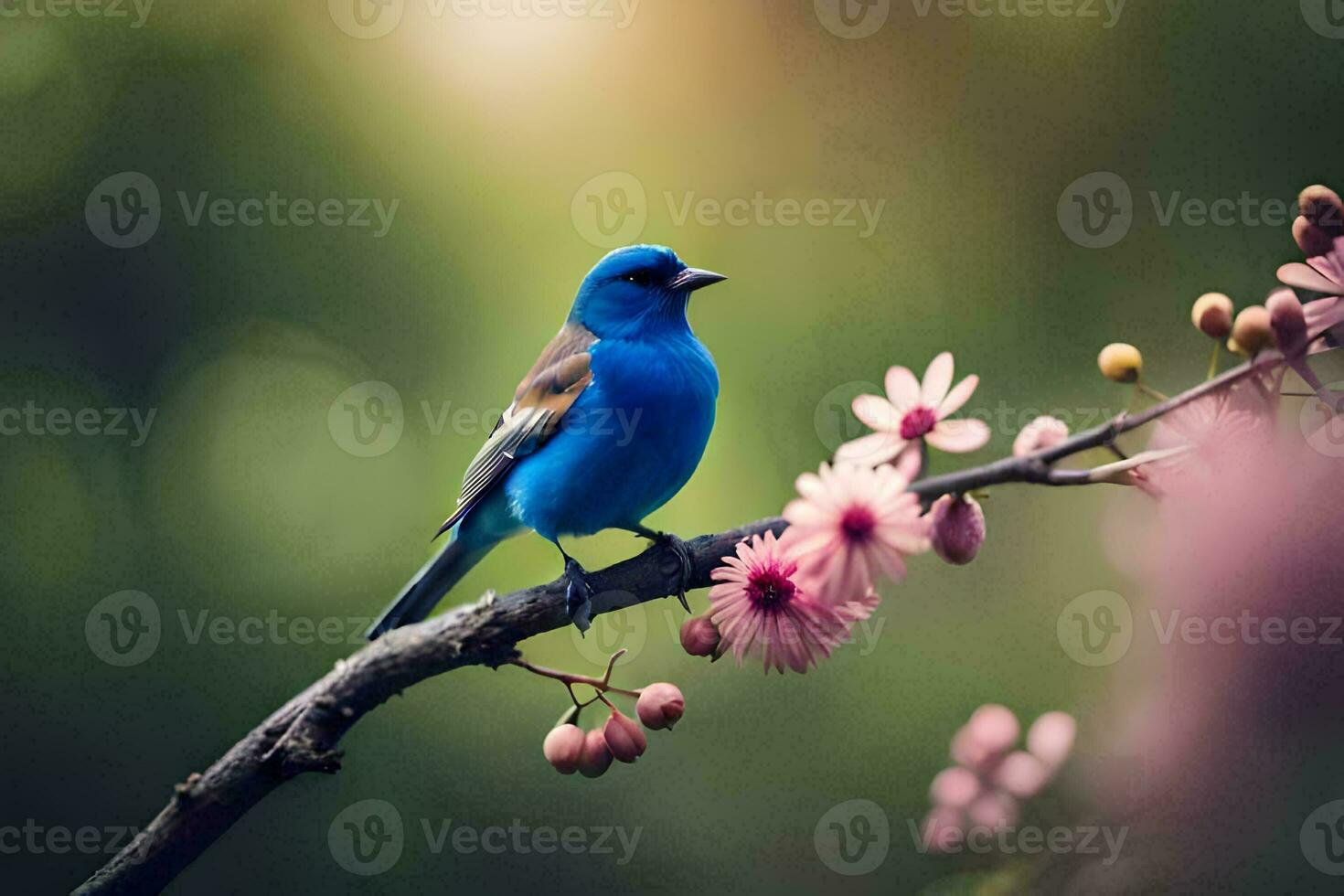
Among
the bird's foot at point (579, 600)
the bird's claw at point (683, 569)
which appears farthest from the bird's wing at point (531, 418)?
the bird's claw at point (683, 569)

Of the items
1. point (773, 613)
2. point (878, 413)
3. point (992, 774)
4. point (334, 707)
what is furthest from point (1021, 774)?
point (334, 707)

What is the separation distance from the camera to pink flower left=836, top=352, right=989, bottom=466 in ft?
3.98

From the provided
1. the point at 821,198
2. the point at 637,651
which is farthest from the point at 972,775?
the point at 821,198

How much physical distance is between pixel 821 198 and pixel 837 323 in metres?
0.39

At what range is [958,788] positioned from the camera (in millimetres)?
1688

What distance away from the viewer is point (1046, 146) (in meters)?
3.39

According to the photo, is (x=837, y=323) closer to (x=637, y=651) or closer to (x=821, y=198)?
(x=821, y=198)

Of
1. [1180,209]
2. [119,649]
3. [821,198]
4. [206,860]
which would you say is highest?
[821,198]

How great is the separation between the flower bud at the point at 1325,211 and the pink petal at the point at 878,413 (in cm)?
46

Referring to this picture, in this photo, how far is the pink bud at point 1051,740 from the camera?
164 cm

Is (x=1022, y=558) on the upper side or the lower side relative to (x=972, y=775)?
upper

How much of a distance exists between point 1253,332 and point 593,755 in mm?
861

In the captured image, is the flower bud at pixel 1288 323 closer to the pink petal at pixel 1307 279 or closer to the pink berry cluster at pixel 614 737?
the pink petal at pixel 1307 279

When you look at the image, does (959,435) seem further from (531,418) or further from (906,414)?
(531,418)
